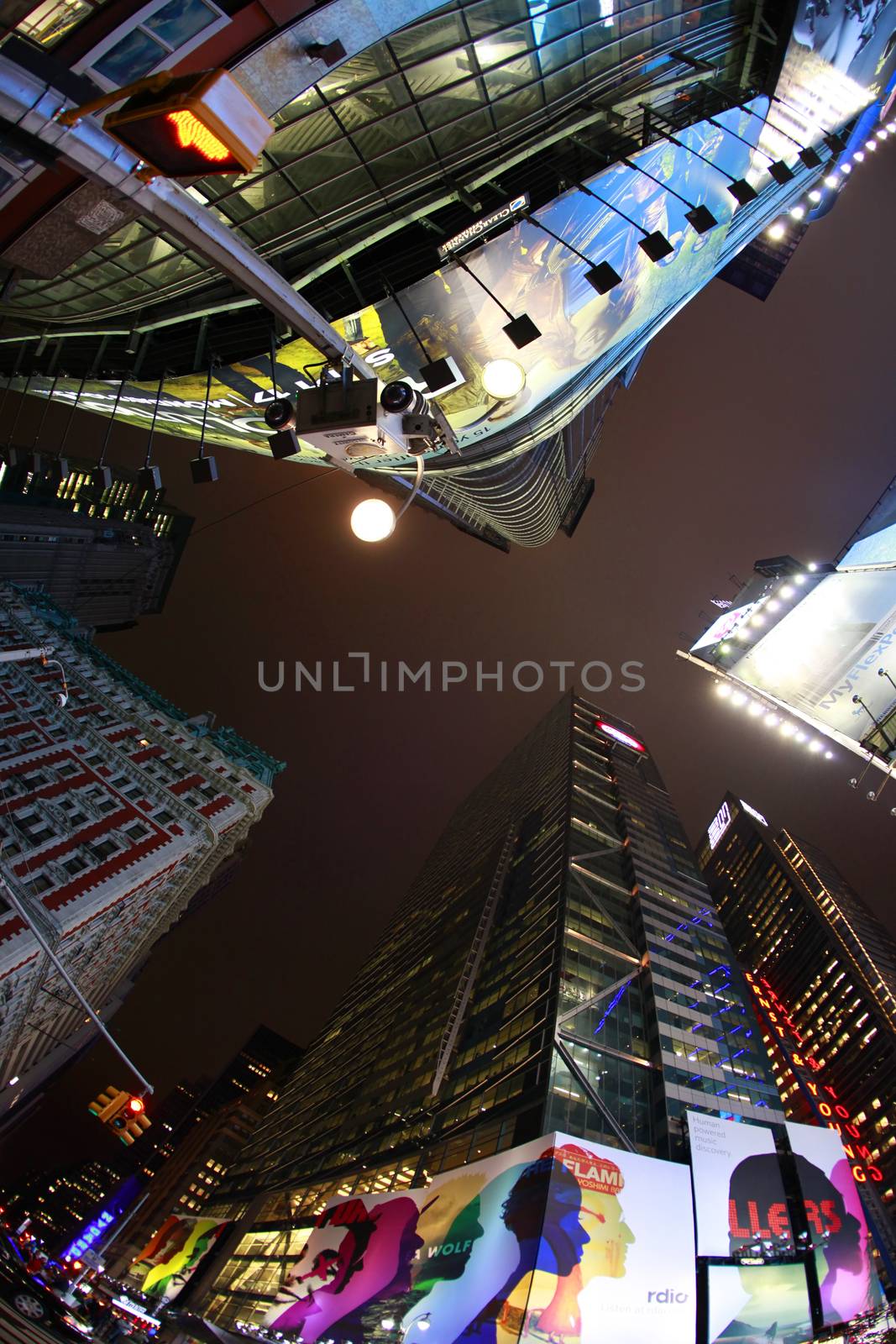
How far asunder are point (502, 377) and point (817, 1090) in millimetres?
127294

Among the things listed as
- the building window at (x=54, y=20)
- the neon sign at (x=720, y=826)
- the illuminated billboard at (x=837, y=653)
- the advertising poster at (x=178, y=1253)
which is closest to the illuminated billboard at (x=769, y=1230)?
the illuminated billboard at (x=837, y=653)

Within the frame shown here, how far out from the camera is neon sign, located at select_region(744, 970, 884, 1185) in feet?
270

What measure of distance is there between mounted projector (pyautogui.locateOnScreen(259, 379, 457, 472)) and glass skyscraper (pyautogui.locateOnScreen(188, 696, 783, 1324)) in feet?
104

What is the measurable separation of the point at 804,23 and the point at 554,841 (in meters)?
55.5

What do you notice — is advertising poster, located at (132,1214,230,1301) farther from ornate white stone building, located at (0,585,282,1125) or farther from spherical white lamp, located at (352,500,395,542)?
spherical white lamp, located at (352,500,395,542)

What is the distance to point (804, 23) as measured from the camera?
553 inches

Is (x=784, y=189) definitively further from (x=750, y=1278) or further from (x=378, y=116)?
(x=750, y=1278)

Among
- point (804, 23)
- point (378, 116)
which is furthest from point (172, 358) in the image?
point (804, 23)

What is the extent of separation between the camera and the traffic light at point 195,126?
379 centimetres

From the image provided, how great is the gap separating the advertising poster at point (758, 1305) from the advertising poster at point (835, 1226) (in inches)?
58.9

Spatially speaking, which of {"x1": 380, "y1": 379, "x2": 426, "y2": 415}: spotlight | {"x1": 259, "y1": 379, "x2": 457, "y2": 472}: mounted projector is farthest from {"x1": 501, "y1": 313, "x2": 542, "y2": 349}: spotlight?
{"x1": 380, "y1": 379, "x2": 426, "y2": 415}: spotlight

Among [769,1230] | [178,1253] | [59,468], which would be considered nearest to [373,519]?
[59,468]

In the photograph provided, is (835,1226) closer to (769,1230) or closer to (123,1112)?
(769,1230)

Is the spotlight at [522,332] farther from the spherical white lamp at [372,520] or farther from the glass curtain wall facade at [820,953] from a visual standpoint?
the glass curtain wall facade at [820,953]
